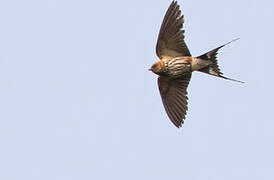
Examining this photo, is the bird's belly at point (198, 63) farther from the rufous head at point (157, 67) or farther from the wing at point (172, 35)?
the rufous head at point (157, 67)

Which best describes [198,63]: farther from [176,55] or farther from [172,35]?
[172,35]

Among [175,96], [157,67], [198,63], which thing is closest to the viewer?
[198,63]

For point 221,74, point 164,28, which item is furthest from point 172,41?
point 221,74

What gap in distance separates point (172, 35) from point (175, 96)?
102cm

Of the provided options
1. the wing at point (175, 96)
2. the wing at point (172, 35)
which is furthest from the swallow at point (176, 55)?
the wing at point (175, 96)

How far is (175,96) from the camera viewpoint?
1029cm

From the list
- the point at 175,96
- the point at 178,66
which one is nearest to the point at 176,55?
the point at 178,66

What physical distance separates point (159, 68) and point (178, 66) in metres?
0.27

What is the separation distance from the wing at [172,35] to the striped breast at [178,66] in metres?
0.09

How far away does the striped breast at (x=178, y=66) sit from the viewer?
970 centimetres

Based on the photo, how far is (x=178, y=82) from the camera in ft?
33.6

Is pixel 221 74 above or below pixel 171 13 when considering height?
below

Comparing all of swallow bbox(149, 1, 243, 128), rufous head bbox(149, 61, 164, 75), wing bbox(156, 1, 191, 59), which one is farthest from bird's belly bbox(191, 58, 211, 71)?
rufous head bbox(149, 61, 164, 75)

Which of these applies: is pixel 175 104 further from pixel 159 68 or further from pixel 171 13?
pixel 171 13
